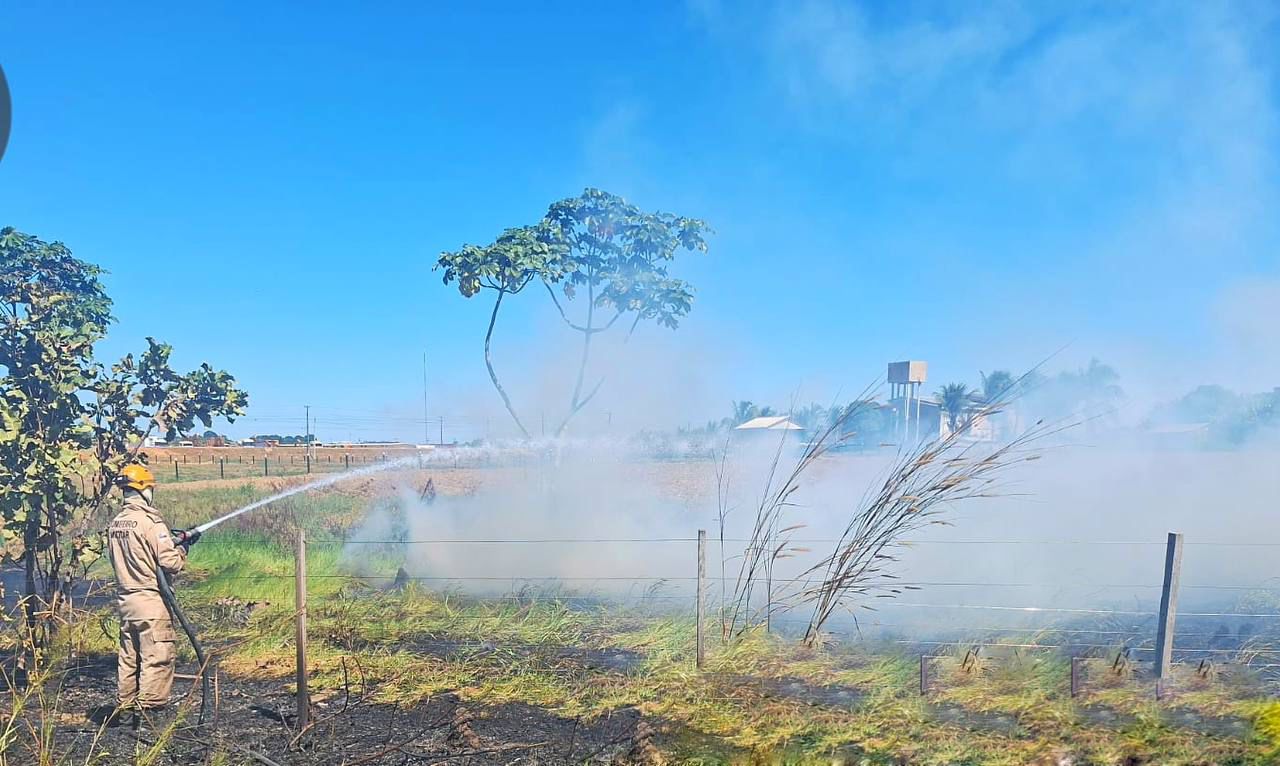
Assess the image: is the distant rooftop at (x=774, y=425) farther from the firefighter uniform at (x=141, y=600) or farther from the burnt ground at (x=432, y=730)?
the firefighter uniform at (x=141, y=600)

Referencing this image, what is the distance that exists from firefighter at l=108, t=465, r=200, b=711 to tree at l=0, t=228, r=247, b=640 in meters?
0.71

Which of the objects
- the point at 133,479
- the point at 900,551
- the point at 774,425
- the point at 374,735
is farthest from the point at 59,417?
the point at 900,551

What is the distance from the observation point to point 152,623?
18.0ft

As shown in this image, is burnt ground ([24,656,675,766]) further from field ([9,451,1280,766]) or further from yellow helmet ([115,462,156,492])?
yellow helmet ([115,462,156,492])

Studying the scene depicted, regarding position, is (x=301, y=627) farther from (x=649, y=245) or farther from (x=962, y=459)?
(x=649, y=245)

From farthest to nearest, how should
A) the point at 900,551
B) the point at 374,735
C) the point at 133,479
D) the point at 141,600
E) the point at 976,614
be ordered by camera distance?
the point at 900,551 → the point at 976,614 → the point at 133,479 → the point at 141,600 → the point at 374,735

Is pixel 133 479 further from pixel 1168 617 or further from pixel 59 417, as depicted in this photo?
pixel 1168 617

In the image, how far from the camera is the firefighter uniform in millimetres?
5422

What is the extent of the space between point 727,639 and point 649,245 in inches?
354

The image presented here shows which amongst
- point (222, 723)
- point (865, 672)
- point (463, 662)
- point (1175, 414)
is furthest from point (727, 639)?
point (1175, 414)

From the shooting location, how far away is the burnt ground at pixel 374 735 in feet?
15.2

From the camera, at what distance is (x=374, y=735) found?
5.03m

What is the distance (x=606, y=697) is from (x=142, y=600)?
3289 mm

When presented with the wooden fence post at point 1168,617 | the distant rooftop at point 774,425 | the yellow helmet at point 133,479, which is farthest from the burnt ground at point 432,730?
the distant rooftop at point 774,425
